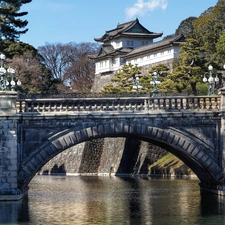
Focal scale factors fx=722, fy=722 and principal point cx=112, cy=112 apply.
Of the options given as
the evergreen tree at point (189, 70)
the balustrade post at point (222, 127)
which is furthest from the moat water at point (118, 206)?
the evergreen tree at point (189, 70)

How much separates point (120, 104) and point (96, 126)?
1746 millimetres

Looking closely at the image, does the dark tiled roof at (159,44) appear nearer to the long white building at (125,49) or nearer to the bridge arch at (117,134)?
the long white building at (125,49)

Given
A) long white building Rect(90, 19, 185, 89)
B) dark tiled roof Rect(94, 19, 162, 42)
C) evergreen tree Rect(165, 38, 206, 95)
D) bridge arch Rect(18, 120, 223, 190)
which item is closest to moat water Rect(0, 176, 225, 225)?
bridge arch Rect(18, 120, 223, 190)

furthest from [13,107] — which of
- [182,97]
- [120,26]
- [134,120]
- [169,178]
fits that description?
[120,26]

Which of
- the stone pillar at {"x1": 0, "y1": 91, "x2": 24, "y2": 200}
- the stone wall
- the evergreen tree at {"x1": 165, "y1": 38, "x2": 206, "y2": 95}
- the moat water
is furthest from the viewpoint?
the evergreen tree at {"x1": 165, "y1": 38, "x2": 206, "y2": 95}

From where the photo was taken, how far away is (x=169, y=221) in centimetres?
3106

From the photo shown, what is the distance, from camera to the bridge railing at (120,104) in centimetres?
3756

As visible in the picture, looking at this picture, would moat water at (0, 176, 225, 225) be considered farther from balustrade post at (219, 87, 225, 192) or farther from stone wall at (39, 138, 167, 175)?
stone wall at (39, 138, 167, 175)

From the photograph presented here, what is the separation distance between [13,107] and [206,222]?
39.2ft

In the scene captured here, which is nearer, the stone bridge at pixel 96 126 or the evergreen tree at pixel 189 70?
the stone bridge at pixel 96 126

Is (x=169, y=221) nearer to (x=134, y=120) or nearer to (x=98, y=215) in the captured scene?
(x=98, y=215)

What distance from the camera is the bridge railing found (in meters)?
37.6

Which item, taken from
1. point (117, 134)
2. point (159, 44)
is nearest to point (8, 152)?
point (117, 134)

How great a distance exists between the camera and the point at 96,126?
124 ft
